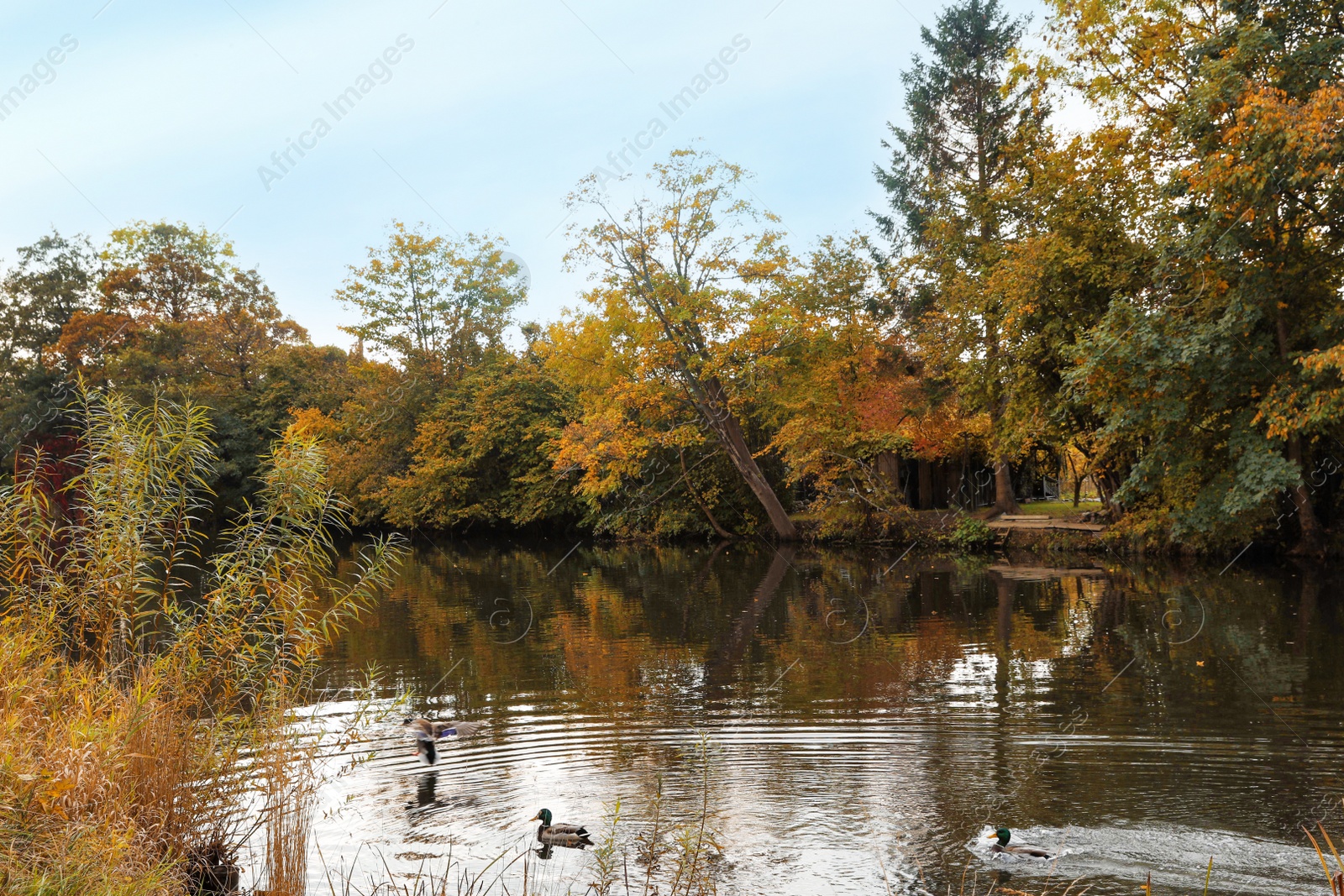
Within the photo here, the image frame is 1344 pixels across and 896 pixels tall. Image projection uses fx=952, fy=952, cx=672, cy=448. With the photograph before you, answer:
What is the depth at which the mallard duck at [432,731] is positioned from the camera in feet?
28.0

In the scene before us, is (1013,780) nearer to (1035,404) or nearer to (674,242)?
(1035,404)

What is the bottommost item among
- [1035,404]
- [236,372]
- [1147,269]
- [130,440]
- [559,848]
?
[559,848]

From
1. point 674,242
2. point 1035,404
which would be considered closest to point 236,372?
point 674,242

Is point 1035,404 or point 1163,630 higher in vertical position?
point 1035,404

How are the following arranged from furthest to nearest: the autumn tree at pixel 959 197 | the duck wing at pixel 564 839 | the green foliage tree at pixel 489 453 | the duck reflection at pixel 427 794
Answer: the green foliage tree at pixel 489 453 < the autumn tree at pixel 959 197 < the duck reflection at pixel 427 794 < the duck wing at pixel 564 839

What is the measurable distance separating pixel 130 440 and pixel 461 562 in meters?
24.0

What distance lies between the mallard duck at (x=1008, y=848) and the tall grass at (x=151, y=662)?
4.27 m

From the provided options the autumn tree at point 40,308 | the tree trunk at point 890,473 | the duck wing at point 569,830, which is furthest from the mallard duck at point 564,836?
the autumn tree at point 40,308

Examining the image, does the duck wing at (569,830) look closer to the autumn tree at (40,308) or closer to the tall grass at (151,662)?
the tall grass at (151,662)

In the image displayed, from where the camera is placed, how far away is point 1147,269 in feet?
66.6

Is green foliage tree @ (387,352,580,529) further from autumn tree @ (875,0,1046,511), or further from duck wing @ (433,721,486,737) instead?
duck wing @ (433,721,486,737)

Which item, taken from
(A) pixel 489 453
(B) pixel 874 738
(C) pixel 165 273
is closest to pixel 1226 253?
(B) pixel 874 738

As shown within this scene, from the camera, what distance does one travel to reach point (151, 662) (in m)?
6.19

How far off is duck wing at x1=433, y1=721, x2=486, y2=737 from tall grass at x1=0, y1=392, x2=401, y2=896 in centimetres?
237
